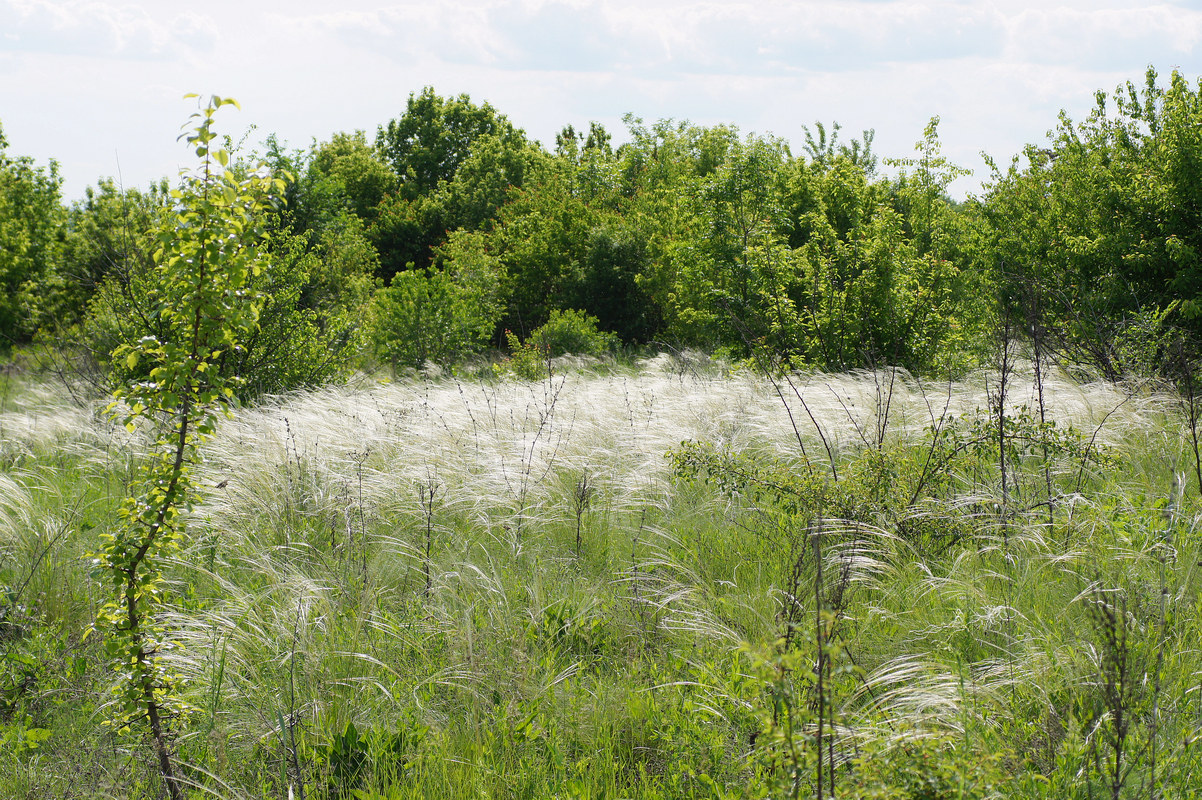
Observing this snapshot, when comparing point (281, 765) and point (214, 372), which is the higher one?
point (214, 372)

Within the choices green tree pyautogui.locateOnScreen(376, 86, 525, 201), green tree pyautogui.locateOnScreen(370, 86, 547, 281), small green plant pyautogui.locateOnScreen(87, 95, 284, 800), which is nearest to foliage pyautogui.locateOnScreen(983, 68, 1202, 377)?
small green plant pyautogui.locateOnScreen(87, 95, 284, 800)

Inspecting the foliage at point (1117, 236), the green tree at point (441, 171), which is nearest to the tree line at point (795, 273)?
the foliage at point (1117, 236)

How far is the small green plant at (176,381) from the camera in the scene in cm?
258

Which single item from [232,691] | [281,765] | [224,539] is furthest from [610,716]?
[224,539]

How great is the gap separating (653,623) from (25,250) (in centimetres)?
2412

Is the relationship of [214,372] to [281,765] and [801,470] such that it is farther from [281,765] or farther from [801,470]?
[801,470]

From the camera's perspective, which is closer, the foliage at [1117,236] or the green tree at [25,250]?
the foliage at [1117,236]

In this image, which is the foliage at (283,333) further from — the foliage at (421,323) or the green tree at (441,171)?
the green tree at (441,171)

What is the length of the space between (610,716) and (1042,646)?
1.54m

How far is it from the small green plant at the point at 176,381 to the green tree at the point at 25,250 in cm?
1918

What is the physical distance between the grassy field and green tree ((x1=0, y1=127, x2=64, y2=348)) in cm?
1777

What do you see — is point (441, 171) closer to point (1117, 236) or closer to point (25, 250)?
point (25, 250)

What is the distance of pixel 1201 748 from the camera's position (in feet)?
7.70

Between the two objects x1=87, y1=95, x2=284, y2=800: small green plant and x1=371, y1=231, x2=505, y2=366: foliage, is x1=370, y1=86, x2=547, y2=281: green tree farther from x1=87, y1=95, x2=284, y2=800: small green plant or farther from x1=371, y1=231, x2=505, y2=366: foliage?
x1=87, y1=95, x2=284, y2=800: small green plant
